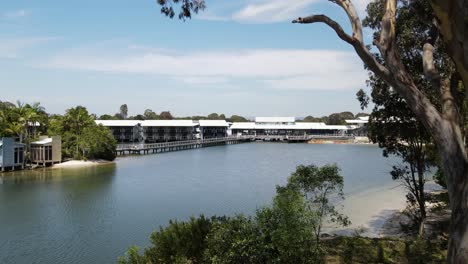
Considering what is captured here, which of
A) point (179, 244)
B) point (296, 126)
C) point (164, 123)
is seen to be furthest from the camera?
point (296, 126)

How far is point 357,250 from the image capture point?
12.5 m

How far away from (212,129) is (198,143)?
1588 centimetres

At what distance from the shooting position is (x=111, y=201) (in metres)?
26.3

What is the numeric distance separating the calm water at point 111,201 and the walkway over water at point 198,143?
17.7 metres

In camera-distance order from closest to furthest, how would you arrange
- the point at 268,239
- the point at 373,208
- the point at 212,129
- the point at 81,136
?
the point at 268,239 → the point at 373,208 → the point at 81,136 → the point at 212,129

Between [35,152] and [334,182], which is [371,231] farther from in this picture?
[35,152]

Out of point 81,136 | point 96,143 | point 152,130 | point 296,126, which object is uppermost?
point 296,126

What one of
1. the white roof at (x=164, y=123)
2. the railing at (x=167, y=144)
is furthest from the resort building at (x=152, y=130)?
the railing at (x=167, y=144)

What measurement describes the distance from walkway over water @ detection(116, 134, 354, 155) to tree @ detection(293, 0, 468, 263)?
186ft

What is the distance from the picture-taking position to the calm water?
17000mm

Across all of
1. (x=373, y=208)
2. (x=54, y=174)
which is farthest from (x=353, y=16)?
(x=54, y=174)

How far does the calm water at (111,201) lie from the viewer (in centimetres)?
1700

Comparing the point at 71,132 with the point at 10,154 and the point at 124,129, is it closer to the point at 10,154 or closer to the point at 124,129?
the point at 10,154

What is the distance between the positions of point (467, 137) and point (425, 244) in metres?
3.75
